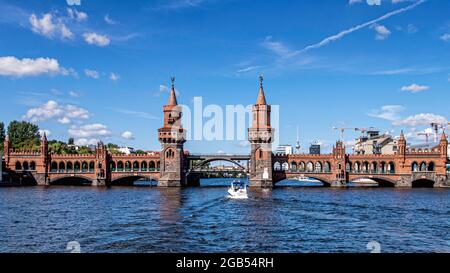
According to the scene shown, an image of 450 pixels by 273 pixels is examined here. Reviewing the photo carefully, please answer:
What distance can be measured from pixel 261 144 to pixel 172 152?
78.3 ft

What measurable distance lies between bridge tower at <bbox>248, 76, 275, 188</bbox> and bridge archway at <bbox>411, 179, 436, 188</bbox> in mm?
41994

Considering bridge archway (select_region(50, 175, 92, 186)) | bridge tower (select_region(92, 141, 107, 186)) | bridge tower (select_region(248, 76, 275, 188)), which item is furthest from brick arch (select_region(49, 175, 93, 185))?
bridge tower (select_region(248, 76, 275, 188))

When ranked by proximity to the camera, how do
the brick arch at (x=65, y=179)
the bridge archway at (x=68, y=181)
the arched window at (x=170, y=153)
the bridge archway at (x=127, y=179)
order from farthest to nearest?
the bridge archway at (x=68, y=181) → the brick arch at (x=65, y=179) → the bridge archway at (x=127, y=179) → the arched window at (x=170, y=153)

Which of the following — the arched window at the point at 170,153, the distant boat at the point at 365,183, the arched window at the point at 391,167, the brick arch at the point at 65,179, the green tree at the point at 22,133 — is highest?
the green tree at the point at 22,133

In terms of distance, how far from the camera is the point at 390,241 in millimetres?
37250

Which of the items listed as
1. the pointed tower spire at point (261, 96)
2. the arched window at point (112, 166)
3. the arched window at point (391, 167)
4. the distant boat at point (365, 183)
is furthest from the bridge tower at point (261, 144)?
the arched window at point (112, 166)

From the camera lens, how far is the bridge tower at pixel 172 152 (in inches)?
4815

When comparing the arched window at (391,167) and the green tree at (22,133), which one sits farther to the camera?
the green tree at (22,133)

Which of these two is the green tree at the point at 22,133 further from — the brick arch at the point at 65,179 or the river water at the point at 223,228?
the river water at the point at 223,228

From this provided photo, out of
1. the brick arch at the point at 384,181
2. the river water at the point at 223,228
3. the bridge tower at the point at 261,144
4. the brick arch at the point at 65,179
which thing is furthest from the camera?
the brick arch at the point at 65,179

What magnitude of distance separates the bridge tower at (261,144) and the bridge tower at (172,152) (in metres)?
18.9

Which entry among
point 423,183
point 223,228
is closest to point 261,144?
point 423,183

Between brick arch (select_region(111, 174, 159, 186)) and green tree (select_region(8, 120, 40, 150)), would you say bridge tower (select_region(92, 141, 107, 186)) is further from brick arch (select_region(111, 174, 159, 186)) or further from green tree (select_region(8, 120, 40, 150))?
green tree (select_region(8, 120, 40, 150))
